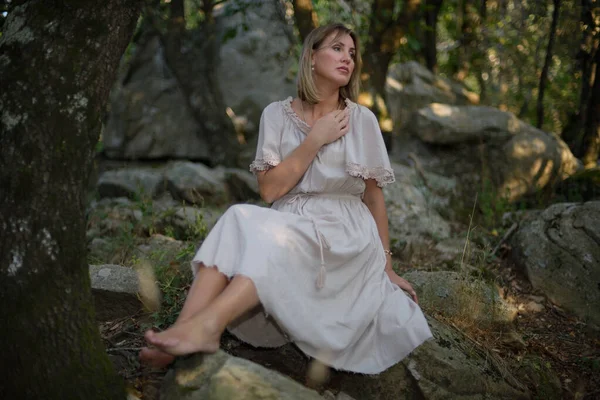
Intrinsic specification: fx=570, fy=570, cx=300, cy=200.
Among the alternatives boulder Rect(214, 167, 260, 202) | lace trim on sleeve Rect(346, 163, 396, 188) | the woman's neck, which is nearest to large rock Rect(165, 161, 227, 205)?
boulder Rect(214, 167, 260, 202)

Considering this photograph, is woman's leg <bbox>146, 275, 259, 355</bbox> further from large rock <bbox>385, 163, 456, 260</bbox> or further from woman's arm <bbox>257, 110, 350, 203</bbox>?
large rock <bbox>385, 163, 456, 260</bbox>

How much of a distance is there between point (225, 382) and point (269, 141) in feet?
4.45

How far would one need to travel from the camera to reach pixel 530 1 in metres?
6.24

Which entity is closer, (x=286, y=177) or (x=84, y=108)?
(x=84, y=108)

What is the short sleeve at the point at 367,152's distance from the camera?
2934mm

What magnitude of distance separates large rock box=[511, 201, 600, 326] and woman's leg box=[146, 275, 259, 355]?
252 centimetres

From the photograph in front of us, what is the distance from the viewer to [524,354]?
311 cm

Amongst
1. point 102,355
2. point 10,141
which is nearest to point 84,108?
point 10,141

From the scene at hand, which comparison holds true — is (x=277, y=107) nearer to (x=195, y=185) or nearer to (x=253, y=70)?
(x=195, y=185)

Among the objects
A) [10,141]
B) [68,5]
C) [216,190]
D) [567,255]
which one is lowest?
[567,255]

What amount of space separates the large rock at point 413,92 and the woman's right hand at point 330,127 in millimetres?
3785

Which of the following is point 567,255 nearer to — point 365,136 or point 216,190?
point 365,136

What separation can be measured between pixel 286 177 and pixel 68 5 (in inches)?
48.9

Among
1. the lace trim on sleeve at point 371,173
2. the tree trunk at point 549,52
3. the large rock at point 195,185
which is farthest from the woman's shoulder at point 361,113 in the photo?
the tree trunk at point 549,52
